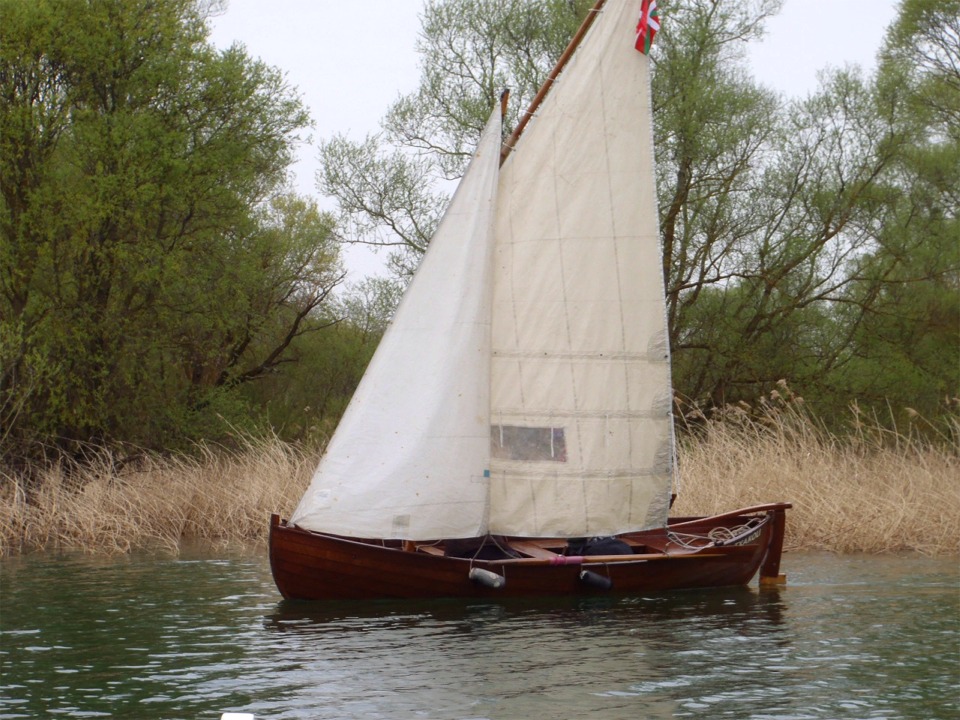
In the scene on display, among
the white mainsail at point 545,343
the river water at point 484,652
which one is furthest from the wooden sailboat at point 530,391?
the river water at point 484,652

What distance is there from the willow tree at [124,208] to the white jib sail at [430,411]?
1267cm

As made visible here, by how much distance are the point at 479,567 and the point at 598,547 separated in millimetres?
1713

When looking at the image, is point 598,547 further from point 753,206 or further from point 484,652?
point 753,206

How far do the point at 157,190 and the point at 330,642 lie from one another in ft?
54.4

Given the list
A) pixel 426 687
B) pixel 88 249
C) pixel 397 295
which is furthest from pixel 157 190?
pixel 426 687

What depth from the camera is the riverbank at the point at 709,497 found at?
1948 cm

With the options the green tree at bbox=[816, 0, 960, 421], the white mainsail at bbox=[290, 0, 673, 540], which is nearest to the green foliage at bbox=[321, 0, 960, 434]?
the green tree at bbox=[816, 0, 960, 421]

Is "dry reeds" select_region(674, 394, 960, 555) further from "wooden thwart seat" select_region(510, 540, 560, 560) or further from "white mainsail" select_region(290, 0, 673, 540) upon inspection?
"white mainsail" select_region(290, 0, 673, 540)

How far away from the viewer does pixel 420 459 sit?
14891mm

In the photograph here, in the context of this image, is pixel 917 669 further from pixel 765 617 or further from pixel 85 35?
pixel 85 35

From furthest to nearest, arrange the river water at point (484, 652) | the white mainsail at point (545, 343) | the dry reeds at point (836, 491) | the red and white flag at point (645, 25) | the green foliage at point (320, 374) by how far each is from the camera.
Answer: the green foliage at point (320, 374) < the dry reeds at point (836, 491) < the red and white flag at point (645, 25) < the white mainsail at point (545, 343) < the river water at point (484, 652)

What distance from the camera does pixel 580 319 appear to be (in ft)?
50.8

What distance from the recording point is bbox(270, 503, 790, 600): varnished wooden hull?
14.7m

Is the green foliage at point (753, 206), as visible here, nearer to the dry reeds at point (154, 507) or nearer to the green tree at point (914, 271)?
the green tree at point (914, 271)
